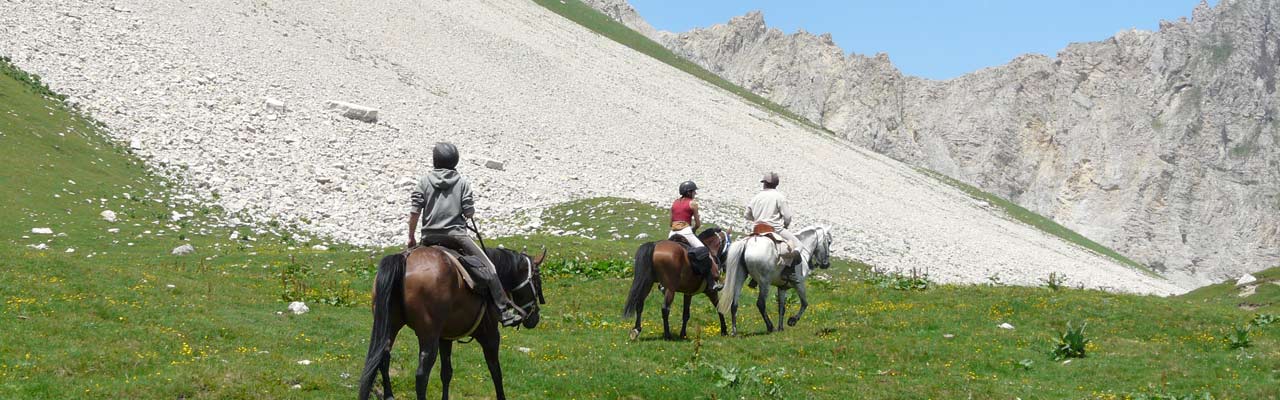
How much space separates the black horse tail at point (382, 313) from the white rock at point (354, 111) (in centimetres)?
4365

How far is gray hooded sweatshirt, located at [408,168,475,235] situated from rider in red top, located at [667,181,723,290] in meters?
8.01

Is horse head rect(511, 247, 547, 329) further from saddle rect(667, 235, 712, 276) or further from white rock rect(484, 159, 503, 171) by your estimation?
white rock rect(484, 159, 503, 171)

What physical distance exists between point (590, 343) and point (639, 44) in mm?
114663

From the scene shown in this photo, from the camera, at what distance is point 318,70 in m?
62.5

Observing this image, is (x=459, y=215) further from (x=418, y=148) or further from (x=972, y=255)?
(x=972, y=255)

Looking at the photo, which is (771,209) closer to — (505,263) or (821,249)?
(821,249)

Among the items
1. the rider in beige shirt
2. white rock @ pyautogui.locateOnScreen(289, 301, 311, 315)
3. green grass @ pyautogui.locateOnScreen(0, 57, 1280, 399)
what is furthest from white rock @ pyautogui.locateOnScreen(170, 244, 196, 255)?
the rider in beige shirt

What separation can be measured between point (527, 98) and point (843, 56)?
116155mm

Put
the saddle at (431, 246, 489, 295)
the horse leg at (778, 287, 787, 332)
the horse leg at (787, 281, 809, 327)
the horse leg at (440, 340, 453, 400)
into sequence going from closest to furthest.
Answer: the saddle at (431, 246, 489, 295) → the horse leg at (440, 340, 453, 400) → the horse leg at (778, 287, 787, 332) → the horse leg at (787, 281, 809, 327)

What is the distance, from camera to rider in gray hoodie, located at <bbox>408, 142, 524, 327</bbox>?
43.9 ft

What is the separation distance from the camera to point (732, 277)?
21.2 metres

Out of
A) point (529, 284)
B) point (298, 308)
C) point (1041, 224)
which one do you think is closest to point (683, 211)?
point (529, 284)

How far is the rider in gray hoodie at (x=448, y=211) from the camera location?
13.4m

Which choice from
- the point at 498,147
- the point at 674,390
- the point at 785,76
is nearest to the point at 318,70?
the point at 498,147
